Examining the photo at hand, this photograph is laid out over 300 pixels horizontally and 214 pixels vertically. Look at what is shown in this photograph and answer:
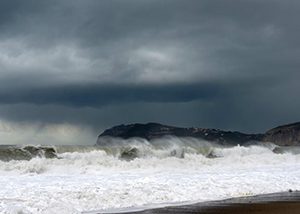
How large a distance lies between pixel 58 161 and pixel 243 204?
51.3 feet

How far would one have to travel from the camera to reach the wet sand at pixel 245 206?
14703mm

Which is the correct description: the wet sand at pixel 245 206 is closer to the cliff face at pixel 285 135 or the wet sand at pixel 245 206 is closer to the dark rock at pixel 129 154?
the dark rock at pixel 129 154

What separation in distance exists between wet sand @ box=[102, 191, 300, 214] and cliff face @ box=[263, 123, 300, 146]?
62278 millimetres

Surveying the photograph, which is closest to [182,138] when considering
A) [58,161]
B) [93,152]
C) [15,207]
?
[93,152]

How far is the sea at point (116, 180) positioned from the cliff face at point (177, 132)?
1611 centimetres

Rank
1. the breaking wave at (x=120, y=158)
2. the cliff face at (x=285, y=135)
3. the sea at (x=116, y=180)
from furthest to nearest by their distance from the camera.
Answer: the cliff face at (x=285, y=135) → the breaking wave at (x=120, y=158) → the sea at (x=116, y=180)

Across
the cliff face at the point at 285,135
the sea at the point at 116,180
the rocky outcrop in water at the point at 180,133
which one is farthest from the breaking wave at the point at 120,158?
the cliff face at the point at 285,135

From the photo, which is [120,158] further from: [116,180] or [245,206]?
[245,206]

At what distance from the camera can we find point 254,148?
44.0 m

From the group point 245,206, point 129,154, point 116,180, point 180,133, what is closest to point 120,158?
point 129,154

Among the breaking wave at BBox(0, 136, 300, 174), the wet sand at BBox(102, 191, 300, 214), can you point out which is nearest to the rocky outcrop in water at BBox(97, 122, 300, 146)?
the breaking wave at BBox(0, 136, 300, 174)

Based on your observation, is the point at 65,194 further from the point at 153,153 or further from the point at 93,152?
the point at 153,153

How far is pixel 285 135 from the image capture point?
86688 mm

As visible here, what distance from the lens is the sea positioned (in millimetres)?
15758
